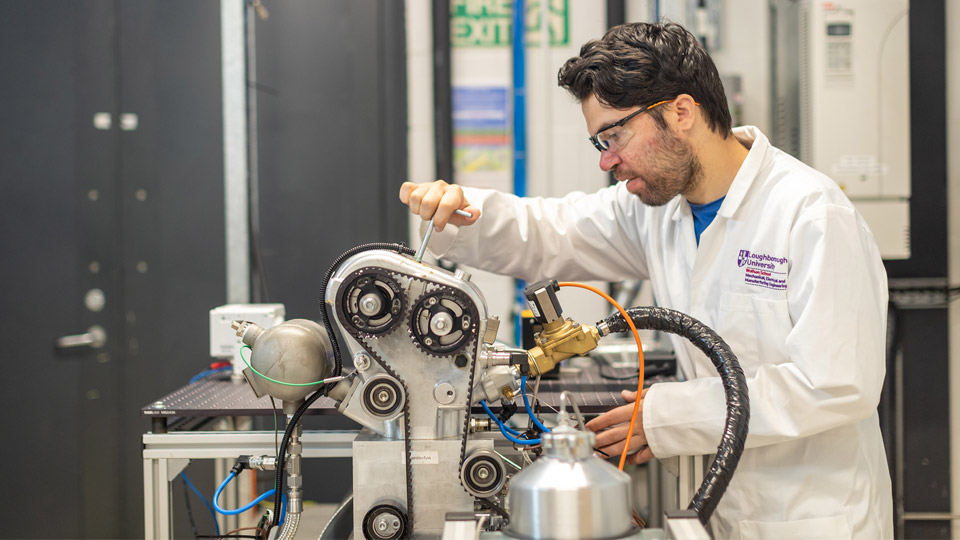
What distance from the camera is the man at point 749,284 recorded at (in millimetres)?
1212

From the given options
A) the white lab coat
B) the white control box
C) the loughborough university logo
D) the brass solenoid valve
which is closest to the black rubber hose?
the brass solenoid valve

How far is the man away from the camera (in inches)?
47.7

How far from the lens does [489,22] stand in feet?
9.21

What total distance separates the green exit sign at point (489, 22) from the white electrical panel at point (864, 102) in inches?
39.0

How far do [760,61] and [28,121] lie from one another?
2387mm

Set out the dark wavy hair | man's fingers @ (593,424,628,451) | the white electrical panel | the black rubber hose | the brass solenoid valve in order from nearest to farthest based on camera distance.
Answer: the black rubber hose < the brass solenoid valve < man's fingers @ (593,424,628,451) < the dark wavy hair < the white electrical panel

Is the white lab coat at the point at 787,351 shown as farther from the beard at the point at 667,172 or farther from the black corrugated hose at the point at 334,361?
the black corrugated hose at the point at 334,361

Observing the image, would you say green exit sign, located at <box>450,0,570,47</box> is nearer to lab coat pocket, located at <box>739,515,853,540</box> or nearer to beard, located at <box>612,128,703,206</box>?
beard, located at <box>612,128,703,206</box>

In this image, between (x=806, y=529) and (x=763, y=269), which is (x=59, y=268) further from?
(x=806, y=529)

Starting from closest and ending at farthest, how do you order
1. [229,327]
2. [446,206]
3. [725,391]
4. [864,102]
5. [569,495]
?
Answer: [569,495]
[725,391]
[446,206]
[229,327]
[864,102]

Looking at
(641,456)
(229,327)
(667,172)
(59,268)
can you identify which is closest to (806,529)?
(641,456)

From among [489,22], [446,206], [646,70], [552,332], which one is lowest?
[552,332]

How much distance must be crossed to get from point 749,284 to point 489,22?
70.6 inches

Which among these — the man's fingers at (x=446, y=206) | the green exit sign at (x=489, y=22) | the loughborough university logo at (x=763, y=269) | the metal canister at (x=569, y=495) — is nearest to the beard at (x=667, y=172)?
the loughborough university logo at (x=763, y=269)
